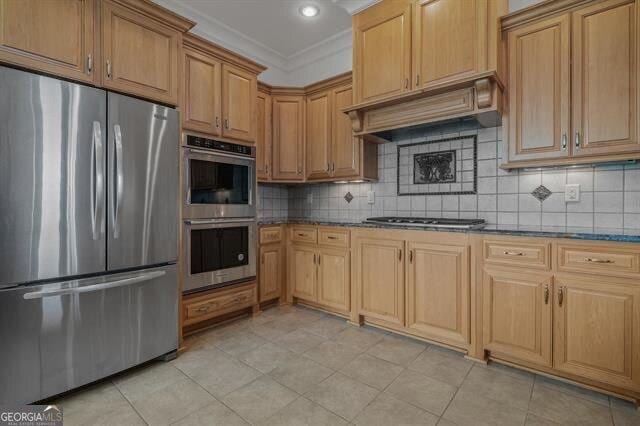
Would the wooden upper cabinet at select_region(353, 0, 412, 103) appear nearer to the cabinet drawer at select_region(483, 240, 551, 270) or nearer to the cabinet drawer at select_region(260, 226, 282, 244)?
the cabinet drawer at select_region(483, 240, 551, 270)

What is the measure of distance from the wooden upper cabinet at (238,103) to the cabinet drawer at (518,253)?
7.34 ft

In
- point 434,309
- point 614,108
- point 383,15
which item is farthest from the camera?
point 383,15

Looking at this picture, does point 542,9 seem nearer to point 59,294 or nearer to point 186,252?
point 186,252

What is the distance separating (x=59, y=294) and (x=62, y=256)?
208mm

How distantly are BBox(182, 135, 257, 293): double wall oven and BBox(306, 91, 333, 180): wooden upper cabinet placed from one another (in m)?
0.78

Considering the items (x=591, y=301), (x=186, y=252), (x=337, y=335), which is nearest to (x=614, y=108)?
(x=591, y=301)

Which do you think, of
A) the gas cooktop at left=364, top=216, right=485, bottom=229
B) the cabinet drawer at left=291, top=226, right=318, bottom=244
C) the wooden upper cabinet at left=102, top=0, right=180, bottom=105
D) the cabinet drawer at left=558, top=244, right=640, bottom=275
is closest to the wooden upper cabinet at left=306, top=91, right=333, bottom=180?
the cabinet drawer at left=291, top=226, right=318, bottom=244

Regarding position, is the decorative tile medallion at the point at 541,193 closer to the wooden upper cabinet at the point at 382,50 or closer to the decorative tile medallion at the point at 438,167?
the decorative tile medallion at the point at 438,167

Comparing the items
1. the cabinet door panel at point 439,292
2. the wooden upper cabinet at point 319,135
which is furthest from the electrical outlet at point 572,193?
the wooden upper cabinet at point 319,135

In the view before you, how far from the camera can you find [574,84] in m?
2.01

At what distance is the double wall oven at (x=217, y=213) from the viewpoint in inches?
96.7

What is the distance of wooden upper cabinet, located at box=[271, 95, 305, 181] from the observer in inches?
139

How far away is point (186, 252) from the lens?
8.00ft

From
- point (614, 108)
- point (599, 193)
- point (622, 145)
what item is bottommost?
point (599, 193)
